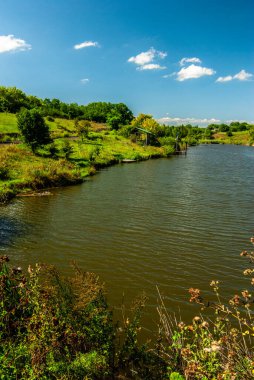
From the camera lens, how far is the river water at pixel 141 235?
1617 centimetres

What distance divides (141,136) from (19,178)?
209 ft

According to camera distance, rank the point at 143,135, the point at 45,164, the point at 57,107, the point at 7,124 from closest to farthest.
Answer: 1. the point at 45,164
2. the point at 7,124
3. the point at 143,135
4. the point at 57,107

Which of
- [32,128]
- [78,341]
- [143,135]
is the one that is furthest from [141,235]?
[143,135]

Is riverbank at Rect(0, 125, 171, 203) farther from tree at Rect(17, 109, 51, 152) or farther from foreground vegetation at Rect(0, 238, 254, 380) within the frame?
foreground vegetation at Rect(0, 238, 254, 380)

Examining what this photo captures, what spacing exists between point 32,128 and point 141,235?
3232cm

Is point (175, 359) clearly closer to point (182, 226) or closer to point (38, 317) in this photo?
point (38, 317)

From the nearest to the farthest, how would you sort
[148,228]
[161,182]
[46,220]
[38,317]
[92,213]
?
[38,317] → [148,228] → [46,220] → [92,213] → [161,182]

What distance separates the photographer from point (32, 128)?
4753 centimetres

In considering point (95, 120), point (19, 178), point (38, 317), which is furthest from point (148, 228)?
point (95, 120)

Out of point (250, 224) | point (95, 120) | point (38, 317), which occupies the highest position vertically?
point (95, 120)

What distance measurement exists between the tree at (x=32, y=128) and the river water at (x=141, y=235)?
47.3 ft

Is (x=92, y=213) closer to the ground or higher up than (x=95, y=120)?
closer to the ground

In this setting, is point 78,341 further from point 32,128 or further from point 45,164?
point 32,128

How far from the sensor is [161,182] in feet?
142
